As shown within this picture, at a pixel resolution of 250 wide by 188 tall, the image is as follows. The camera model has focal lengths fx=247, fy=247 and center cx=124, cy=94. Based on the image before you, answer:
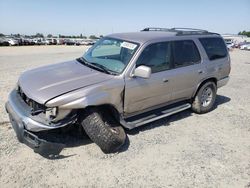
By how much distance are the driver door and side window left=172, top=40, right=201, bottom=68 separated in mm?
194

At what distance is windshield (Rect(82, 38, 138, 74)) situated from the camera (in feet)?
14.0

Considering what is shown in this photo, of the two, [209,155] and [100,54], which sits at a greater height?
[100,54]

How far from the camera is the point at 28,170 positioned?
135 inches

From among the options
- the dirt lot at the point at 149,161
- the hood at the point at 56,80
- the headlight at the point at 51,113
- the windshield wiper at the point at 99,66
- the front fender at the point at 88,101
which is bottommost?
the dirt lot at the point at 149,161

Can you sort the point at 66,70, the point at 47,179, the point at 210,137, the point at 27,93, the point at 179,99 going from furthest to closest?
the point at 179,99 < the point at 210,137 < the point at 66,70 < the point at 27,93 < the point at 47,179

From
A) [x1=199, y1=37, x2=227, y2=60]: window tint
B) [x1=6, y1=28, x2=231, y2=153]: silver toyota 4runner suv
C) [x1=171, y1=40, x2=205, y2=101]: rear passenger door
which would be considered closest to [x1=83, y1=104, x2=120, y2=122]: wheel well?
[x1=6, y1=28, x2=231, y2=153]: silver toyota 4runner suv

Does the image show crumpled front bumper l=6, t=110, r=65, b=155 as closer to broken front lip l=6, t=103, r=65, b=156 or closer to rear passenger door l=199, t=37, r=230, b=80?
broken front lip l=6, t=103, r=65, b=156

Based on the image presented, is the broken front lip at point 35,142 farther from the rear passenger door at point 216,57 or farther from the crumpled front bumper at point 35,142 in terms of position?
the rear passenger door at point 216,57

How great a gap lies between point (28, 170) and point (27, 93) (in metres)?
1.10

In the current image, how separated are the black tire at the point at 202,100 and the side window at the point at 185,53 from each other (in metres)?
0.72

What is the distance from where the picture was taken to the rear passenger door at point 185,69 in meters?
4.91

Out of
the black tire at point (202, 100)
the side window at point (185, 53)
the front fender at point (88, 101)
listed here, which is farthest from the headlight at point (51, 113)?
the black tire at point (202, 100)

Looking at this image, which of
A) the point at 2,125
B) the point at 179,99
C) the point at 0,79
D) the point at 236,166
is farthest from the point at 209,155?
the point at 0,79

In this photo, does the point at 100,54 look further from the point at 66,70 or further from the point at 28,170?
the point at 28,170
